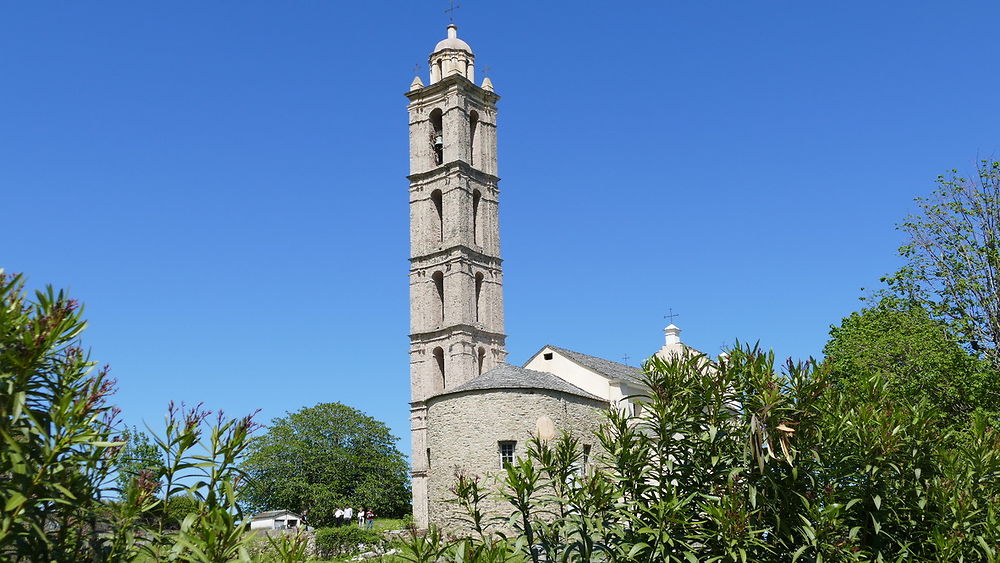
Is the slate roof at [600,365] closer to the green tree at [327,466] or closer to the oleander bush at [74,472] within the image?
the green tree at [327,466]

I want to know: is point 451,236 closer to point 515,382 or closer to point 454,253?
point 454,253

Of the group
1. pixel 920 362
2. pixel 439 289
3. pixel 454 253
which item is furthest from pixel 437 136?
pixel 920 362

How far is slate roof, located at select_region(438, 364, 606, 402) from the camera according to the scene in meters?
32.2

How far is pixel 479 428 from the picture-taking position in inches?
1248

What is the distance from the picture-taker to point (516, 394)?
32094 mm

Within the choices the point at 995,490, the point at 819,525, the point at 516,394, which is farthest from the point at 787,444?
the point at 516,394

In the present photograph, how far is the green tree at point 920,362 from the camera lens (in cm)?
2816

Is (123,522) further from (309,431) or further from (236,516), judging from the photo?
(309,431)

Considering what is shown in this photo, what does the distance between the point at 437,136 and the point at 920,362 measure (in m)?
37.1

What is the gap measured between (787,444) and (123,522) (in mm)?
6561

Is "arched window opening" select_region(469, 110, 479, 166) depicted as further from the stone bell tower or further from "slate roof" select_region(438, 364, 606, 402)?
"slate roof" select_region(438, 364, 606, 402)

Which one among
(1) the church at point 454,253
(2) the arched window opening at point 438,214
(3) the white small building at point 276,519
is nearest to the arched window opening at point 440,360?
(1) the church at point 454,253

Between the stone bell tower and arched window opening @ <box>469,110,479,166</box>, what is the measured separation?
0.07 meters

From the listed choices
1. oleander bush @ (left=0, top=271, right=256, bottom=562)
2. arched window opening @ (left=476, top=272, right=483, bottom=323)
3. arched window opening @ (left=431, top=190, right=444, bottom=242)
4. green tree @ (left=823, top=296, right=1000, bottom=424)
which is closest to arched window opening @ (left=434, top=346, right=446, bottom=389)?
arched window opening @ (left=476, top=272, right=483, bottom=323)
